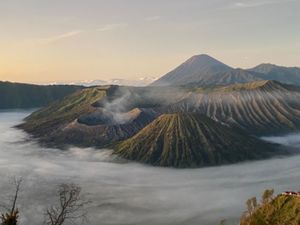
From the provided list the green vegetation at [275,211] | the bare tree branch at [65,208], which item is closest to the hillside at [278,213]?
the green vegetation at [275,211]

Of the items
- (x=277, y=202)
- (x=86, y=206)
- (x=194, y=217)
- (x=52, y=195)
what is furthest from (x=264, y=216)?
(x=52, y=195)

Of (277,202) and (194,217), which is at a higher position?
(277,202)

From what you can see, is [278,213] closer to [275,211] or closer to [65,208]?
[275,211]

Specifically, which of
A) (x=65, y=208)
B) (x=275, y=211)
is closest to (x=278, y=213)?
(x=275, y=211)

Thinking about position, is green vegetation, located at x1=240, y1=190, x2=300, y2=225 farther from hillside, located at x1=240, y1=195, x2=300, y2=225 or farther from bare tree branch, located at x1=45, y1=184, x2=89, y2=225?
bare tree branch, located at x1=45, y1=184, x2=89, y2=225

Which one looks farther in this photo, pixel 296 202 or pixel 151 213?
pixel 151 213

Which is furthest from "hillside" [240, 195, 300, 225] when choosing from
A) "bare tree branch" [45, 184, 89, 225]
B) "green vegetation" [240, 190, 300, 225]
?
"bare tree branch" [45, 184, 89, 225]

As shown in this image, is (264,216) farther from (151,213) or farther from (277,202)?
(151,213)
